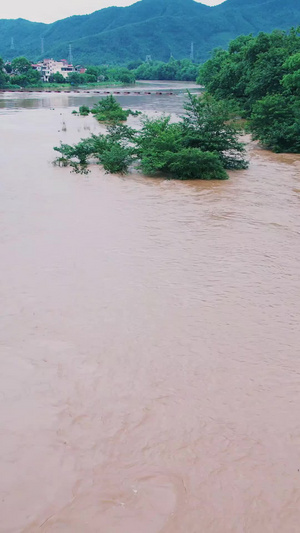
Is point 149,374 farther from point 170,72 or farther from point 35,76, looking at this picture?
point 170,72

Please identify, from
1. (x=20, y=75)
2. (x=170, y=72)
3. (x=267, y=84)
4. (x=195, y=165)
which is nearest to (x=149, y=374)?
(x=195, y=165)

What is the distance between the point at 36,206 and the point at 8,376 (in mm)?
6973

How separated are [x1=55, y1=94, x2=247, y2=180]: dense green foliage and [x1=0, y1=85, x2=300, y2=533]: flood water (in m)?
4.12

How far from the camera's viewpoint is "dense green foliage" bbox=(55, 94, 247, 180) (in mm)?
14289

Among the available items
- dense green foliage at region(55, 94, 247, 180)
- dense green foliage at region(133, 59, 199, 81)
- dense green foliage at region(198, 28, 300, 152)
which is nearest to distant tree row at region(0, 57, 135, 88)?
dense green foliage at region(133, 59, 199, 81)

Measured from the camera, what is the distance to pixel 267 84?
26172mm

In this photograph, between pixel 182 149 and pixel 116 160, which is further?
pixel 116 160

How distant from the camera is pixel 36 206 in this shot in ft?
37.3

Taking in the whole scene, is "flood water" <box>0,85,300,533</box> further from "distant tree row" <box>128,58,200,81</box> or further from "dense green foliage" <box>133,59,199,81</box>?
"dense green foliage" <box>133,59,199,81</box>

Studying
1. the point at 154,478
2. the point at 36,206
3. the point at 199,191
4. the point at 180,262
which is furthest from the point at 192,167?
the point at 154,478

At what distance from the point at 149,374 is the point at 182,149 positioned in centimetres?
1053

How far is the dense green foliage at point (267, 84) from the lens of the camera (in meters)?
19.1

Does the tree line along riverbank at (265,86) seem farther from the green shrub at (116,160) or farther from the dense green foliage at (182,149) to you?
the green shrub at (116,160)

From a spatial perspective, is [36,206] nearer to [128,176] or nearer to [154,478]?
[128,176]
